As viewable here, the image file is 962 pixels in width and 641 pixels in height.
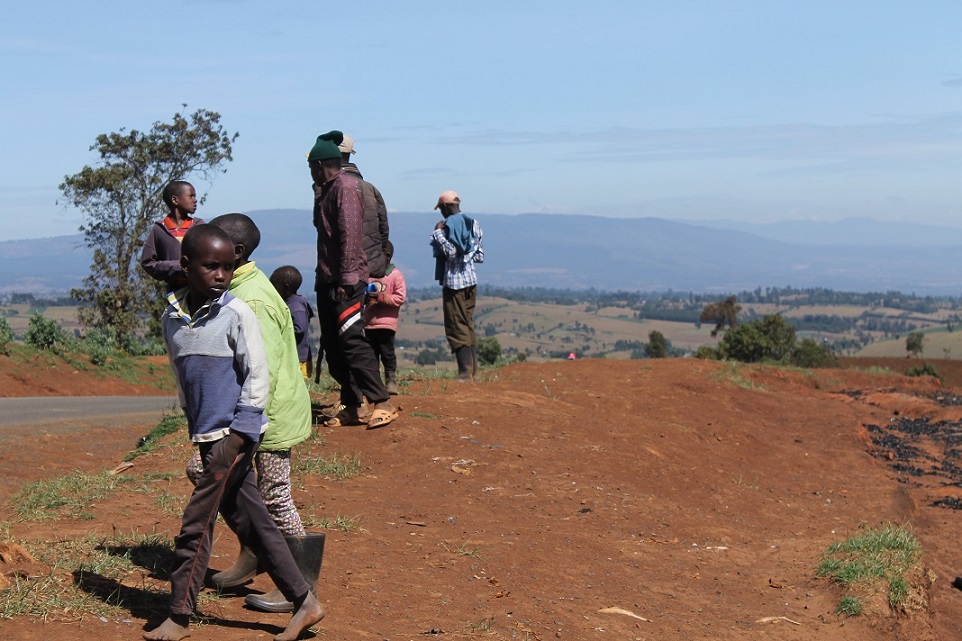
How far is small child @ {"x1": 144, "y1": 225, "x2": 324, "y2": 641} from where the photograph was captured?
15.1ft

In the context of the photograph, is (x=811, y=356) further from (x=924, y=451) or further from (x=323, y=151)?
(x=323, y=151)

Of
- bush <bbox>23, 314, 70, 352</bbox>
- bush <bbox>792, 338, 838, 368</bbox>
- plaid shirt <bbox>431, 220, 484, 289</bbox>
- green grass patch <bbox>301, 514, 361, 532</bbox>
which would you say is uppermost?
plaid shirt <bbox>431, 220, 484, 289</bbox>

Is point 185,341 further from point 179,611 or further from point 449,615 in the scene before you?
point 449,615

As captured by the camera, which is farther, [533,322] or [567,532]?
[533,322]

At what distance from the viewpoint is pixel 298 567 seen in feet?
17.0

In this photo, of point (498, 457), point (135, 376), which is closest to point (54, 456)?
point (498, 457)

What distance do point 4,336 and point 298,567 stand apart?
14.7 metres

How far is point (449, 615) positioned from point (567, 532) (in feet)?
7.32

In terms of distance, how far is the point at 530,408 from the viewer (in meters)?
10.8

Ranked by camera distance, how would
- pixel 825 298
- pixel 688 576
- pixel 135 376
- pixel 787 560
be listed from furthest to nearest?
pixel 825 298 → pixel 135 376 → pixel 787 560 → pixel 688 576

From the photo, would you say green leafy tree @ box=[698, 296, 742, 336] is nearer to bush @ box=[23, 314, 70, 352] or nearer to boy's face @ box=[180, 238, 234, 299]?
bush @ box=[23, 314, 70, 352]

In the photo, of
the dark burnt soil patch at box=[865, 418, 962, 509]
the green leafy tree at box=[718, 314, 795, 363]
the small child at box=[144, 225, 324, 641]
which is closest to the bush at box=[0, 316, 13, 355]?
the dark burnt soil patch at box=[865, 418, 962, 509]

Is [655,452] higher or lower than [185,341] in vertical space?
lower

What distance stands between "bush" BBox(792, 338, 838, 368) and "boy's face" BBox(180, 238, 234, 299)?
88.7 feet
